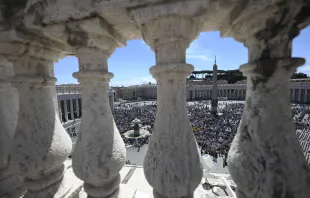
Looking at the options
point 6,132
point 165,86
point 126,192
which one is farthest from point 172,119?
point 6,132

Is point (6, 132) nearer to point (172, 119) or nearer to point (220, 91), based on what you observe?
point (172, 119)

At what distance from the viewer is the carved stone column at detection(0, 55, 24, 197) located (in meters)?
2.24

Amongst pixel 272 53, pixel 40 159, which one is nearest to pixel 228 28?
pixel 272 53

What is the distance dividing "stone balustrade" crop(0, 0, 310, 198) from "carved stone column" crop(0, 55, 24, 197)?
81cm

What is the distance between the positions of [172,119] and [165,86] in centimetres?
24

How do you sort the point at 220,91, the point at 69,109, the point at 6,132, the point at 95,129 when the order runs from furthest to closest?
1. the point at 220,91
2. the point at 69,109
3. the point at 6,132
4. the point at 95,129

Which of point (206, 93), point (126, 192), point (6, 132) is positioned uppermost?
point (6, 132)

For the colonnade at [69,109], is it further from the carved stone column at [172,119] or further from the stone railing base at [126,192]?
the carved stone column at [172,119]

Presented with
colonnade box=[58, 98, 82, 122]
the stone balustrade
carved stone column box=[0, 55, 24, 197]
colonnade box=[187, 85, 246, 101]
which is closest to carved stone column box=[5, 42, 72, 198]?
the stone balustrade

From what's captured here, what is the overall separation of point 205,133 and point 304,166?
676 inches

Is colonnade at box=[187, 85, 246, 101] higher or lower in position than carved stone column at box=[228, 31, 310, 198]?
lower

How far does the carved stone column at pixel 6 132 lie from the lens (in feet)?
7.34

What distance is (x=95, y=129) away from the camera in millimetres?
1473

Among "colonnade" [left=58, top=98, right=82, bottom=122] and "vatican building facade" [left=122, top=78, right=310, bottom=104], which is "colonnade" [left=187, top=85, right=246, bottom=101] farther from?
"colonnade" [left=58, top=98, right=82, bottom=122]
